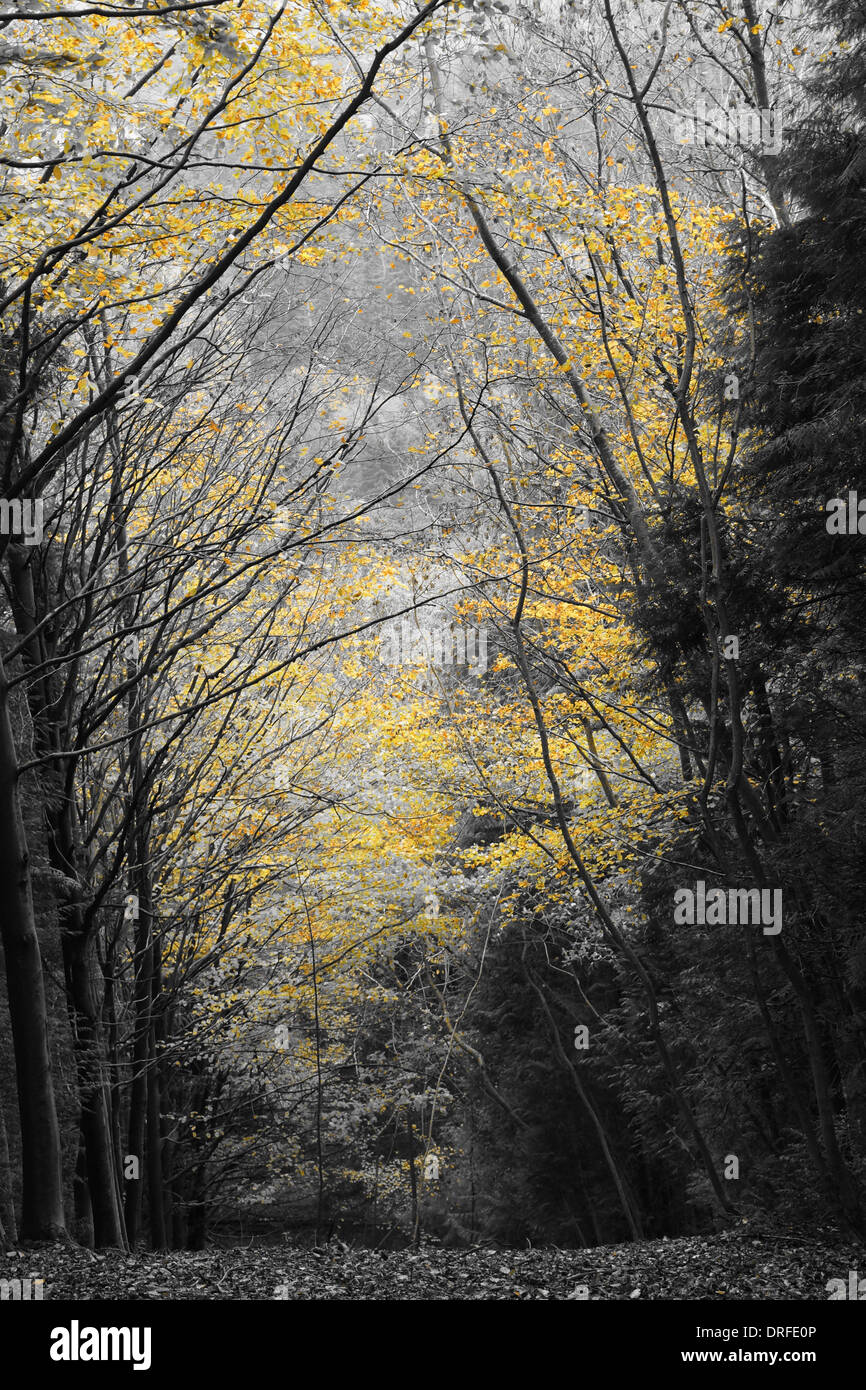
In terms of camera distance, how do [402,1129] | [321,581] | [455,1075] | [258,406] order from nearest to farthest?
[258,406] < [321,581] < [455,1075] < [402,1129]

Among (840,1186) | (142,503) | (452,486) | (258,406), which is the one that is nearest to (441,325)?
(258,406)

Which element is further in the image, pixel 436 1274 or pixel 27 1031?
pixel 27 1031

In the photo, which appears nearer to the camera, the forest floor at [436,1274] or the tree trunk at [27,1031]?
the forest floor at [436,1274]

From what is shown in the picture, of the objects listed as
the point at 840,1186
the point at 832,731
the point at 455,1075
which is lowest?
the point at 455,1075

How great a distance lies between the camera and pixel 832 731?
729 cm

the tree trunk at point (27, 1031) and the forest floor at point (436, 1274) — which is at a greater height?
the tree trunk at point (27, 1031)

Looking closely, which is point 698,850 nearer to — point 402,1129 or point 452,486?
point 452,486

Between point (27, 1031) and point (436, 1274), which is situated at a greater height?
point (27, 1031)

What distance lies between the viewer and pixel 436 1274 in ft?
16.0

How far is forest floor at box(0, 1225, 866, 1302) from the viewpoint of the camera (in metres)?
4.27

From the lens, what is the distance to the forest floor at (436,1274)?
4270 millimetres

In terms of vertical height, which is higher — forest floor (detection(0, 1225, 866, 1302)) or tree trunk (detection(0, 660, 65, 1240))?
tree trunk (detection(0, 660, 65, 1240))

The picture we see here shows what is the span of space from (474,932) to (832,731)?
1227 centimetres

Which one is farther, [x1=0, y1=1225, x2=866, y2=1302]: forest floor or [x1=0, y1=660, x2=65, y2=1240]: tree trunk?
[x1=0, y1=660, x2=65, y2=1240]: tree trunk
